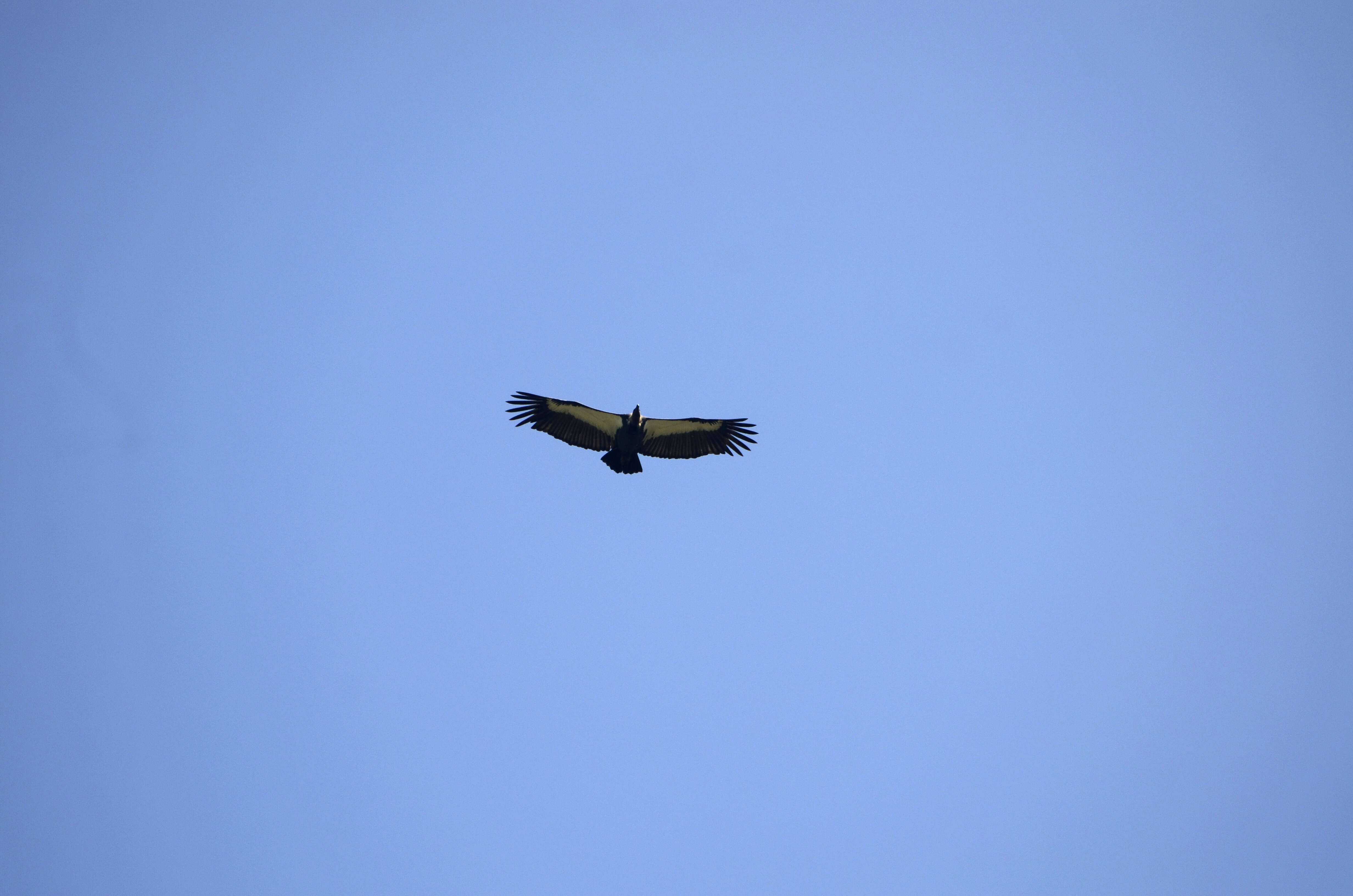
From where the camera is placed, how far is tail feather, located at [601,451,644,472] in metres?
19.8

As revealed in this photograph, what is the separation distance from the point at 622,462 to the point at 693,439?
209 centimetres

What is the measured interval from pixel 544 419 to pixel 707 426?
3679 millimetres

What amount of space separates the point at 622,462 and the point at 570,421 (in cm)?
185

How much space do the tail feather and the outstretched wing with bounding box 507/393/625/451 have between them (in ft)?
2.69

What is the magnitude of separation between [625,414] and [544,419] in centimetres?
192

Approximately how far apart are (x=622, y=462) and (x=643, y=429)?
879mm

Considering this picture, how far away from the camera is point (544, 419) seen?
20.8 metres

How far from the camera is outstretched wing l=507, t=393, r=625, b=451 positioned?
20484 millimetres

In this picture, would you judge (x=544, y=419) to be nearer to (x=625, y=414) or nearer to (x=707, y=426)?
(x=625, y=414)

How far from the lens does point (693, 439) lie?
21.2m

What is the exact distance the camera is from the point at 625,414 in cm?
2022

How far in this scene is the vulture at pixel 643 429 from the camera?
2055 centimetres

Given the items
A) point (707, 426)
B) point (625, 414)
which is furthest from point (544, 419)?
point (707, 426)

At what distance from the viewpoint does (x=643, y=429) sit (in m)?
20.1
